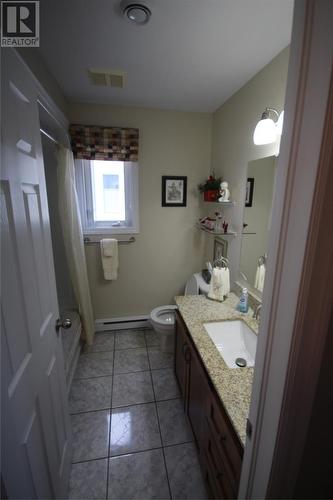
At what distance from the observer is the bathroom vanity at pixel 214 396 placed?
0.87 m

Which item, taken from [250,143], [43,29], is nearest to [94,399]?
[250,143]

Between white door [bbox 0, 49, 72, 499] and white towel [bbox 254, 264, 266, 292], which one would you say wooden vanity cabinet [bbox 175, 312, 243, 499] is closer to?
white towel [bbox 254, 264, 266, 292]

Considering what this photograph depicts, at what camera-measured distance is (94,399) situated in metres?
1.77

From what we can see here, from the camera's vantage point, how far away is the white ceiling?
1.05 m

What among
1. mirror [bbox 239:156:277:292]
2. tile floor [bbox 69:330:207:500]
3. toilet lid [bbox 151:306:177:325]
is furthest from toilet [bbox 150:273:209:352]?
mirror [bbox 239:156:277:292]

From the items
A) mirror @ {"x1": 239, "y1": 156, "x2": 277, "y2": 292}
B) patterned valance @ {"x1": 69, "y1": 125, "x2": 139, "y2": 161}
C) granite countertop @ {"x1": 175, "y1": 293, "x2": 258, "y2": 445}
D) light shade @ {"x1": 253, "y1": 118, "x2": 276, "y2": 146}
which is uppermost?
patterned valance @ {"x1": 69, "y1": 125, "x2": 139, "y2": 161}

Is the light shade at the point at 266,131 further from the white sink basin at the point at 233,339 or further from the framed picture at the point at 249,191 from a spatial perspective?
the white sink basin at the point at 233,339

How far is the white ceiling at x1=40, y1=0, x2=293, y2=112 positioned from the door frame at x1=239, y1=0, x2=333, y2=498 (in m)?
0.91

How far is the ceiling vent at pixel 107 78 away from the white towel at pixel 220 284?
1.66 metres

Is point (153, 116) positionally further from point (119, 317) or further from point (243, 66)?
point (119, 317)

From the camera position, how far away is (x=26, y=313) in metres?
0.80

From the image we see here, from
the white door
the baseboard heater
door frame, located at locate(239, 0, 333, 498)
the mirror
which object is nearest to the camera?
door frame, located at locate(239, 0, 333, 498)

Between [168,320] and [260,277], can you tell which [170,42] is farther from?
[168,320]

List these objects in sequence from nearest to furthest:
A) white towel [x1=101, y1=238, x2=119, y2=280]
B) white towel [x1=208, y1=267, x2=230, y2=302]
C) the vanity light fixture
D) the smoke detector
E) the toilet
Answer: the smoke detector, the vanity light fixture, white towel [x1=208, y1=267, x2=230, y2=302], the toilet, white towel [x1=101, y1=238, x2=119, y2=280]
